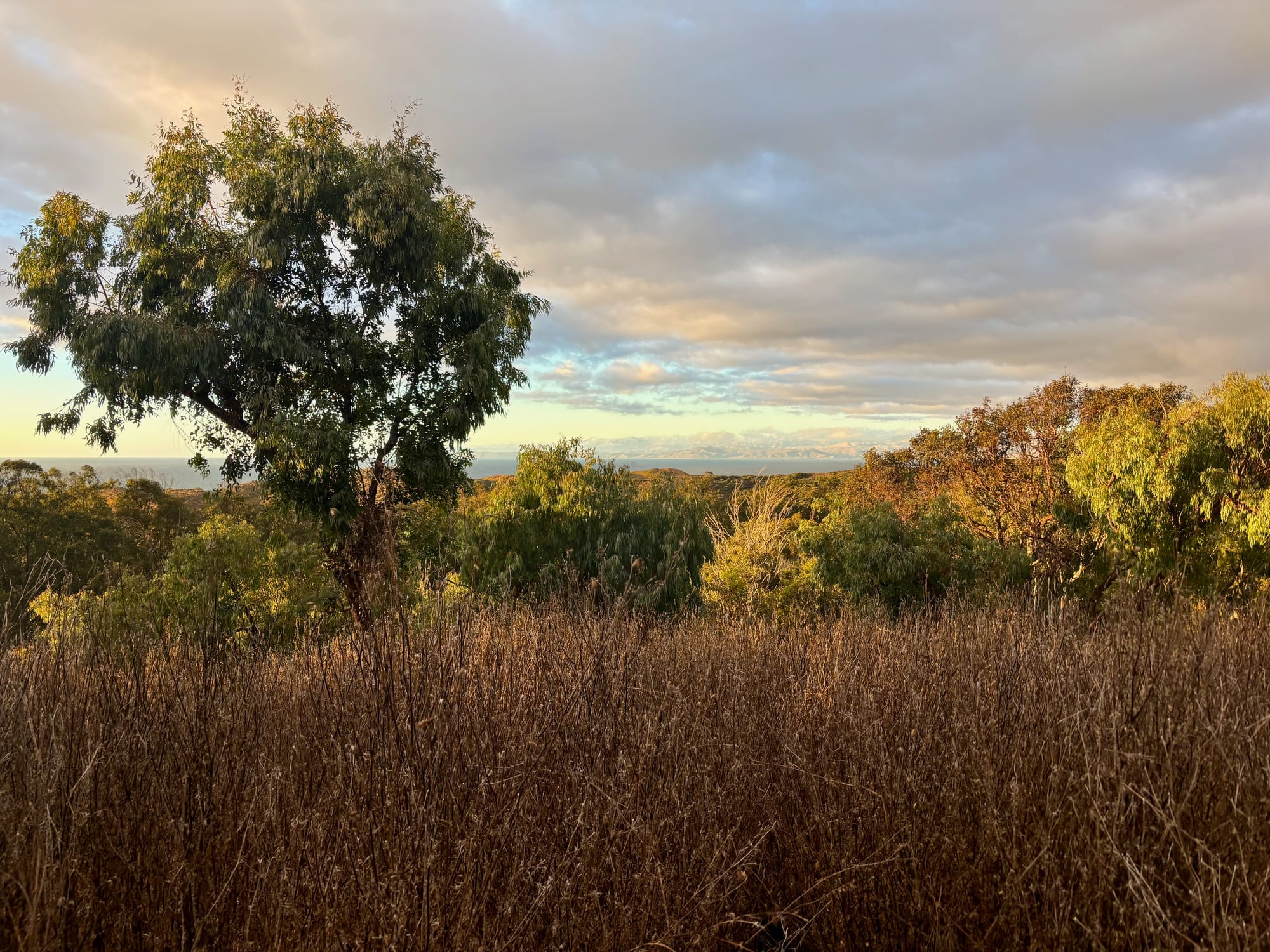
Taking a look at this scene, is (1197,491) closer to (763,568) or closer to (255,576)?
(763,568)

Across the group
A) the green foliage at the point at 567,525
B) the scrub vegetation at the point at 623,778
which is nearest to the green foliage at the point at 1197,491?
the scrub vegetation at the point at 623,778

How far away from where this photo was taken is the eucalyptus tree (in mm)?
15961

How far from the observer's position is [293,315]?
671 inches

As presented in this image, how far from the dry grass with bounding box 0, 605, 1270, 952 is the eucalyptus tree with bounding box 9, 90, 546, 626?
13358 mm

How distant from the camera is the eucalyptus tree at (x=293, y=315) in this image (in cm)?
1596

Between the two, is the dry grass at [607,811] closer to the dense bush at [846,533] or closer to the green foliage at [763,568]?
the dense bush at [846,533]

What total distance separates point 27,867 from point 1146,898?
321 centimetres

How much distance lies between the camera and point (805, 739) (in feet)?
12.4

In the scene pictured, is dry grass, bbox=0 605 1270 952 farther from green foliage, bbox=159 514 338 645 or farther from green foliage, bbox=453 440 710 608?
green foliage, bbox=453 440 710 608

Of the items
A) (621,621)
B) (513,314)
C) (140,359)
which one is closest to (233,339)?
(140,359)

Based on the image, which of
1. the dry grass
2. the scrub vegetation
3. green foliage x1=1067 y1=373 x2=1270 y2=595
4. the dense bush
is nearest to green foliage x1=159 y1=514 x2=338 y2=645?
the dense bush

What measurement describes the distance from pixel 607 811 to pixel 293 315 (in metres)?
17.2

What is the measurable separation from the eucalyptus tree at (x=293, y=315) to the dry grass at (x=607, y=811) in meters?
13.4

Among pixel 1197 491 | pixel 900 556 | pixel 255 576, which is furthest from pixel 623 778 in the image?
pixel 255 576
